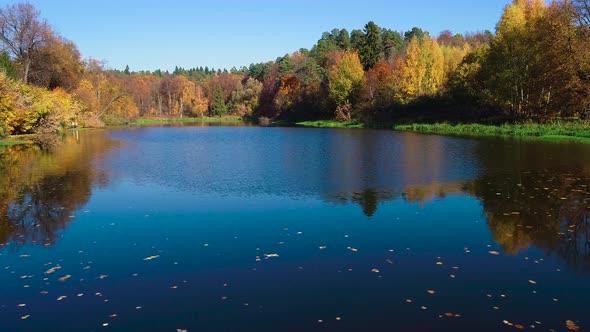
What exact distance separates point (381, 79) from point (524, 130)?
100 feet

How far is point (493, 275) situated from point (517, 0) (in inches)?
1870

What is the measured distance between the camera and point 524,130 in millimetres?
37500

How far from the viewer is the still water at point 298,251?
6.60 metres

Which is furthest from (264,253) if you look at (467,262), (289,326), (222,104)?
(222,104)

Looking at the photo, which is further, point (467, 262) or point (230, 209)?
point (230, 209)

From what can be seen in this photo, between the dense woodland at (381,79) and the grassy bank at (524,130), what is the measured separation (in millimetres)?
2424

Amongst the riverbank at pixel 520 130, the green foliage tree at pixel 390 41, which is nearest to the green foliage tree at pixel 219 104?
the green foliage tree at pixel 390 41

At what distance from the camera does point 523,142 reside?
31.8 metres

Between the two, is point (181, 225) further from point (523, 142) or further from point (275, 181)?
point (523, 142)

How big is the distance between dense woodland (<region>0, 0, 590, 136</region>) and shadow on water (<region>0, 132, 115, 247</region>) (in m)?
13.1

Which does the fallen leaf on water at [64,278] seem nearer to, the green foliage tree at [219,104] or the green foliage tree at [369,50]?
the green foliage tree at [369,50]

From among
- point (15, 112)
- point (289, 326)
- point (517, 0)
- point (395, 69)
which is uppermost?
point (517, 0)

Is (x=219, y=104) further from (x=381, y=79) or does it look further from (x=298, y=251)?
(x=298, y=251)

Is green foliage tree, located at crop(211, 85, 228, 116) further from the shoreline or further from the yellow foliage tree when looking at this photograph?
the shoreline
